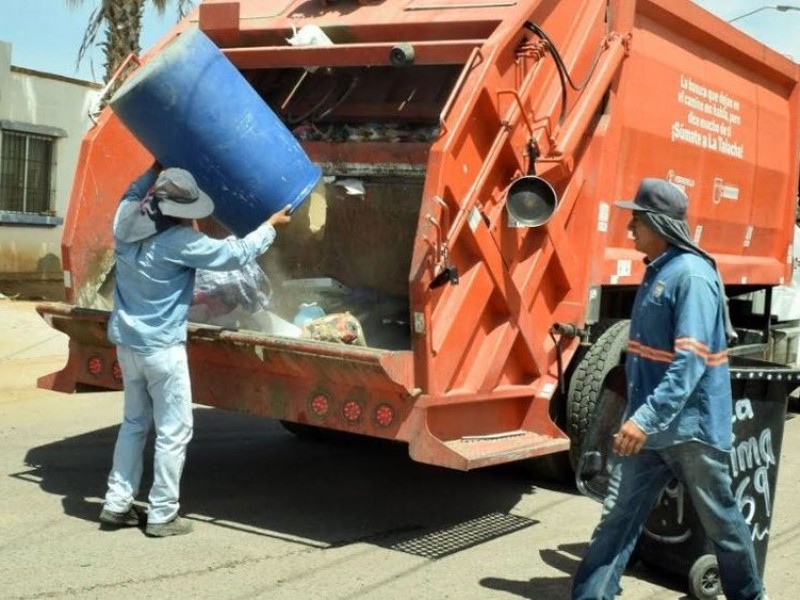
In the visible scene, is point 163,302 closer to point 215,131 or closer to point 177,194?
point 177,194

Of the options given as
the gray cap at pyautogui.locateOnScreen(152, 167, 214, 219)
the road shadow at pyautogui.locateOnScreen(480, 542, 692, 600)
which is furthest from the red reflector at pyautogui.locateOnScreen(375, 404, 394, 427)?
the gray cap at pyautogui.locateOnScreen(152, 167, 214, 219)

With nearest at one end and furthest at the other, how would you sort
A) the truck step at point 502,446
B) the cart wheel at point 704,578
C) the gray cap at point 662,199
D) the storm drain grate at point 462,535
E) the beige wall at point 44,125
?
1. the gray cap at point 662,199
2. the cart wheel at point 704,578
3. the truck step at point 502,446
4. the storm drain grate at point 462,535
5. the beige wall at point 44,125

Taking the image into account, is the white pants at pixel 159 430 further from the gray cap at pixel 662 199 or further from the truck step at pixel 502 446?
the gray cap at pixel 662 199

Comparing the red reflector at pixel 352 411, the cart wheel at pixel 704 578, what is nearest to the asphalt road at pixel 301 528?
the cart wheel at pixel 704 578

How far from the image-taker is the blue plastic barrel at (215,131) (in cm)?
504

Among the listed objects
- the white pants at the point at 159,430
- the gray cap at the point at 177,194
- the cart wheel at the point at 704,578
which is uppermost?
the gray cap at the point at 177,194

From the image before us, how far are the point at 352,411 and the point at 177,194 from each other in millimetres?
1202

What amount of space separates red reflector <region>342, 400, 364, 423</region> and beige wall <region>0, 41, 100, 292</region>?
401 inches

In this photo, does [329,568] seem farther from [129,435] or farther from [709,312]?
[709,312]

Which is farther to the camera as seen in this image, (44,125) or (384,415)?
(44,125)

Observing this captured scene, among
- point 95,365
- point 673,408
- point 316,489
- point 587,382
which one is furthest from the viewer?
point 316,489

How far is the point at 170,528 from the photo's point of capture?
5.06 m

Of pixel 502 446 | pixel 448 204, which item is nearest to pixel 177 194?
pixel 448 204

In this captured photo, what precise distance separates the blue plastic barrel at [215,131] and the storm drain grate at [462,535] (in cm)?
163
